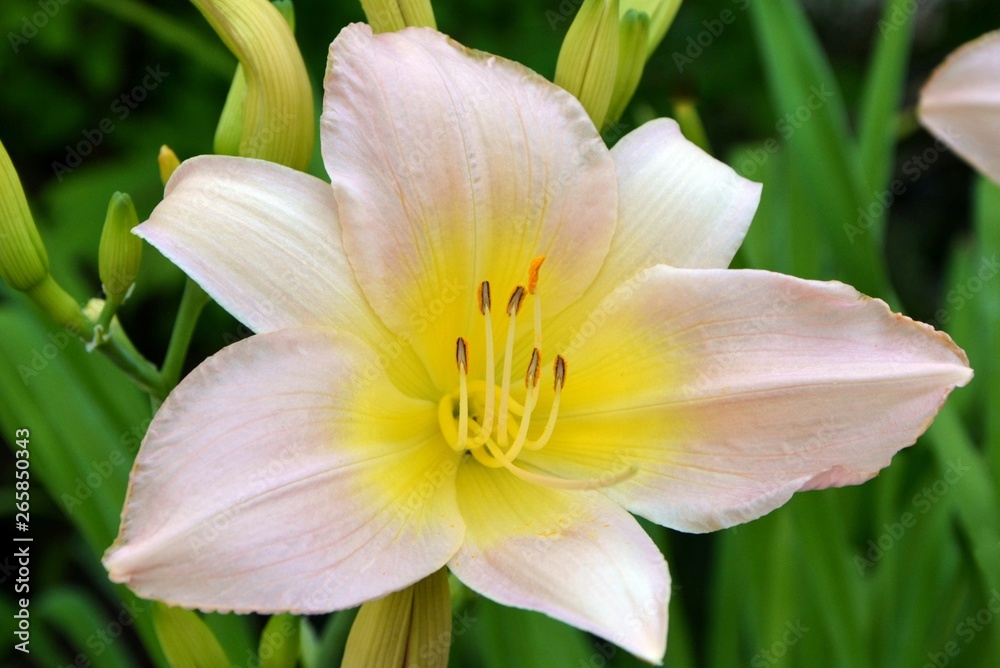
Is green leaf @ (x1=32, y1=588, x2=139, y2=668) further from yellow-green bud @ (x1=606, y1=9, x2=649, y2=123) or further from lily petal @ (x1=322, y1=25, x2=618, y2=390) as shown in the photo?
yellow-green bud @ (x1=606, y1=9, x2=649, y2=123)

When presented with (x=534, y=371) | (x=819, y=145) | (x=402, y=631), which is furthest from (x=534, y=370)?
(x=819, y=145)

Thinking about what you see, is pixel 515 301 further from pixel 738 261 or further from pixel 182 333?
pixel 738 261

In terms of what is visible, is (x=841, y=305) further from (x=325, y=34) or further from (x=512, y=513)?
(x=325, y=34)

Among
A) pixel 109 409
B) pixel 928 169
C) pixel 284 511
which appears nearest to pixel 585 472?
pixel 284 511

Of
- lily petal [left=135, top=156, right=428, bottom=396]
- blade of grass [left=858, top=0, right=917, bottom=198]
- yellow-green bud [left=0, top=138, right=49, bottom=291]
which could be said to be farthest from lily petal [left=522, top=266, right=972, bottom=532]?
blade of grass [left=858, top=0, right=917, bottom=198]

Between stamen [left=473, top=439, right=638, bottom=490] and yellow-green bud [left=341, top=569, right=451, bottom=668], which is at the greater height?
stamen [left=473, top=439, right=638, bottom=490]

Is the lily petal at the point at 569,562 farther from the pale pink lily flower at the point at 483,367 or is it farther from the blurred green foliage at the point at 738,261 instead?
the blurred green foliage at the point at 738,261

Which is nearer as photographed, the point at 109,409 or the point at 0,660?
the point at 109,409
